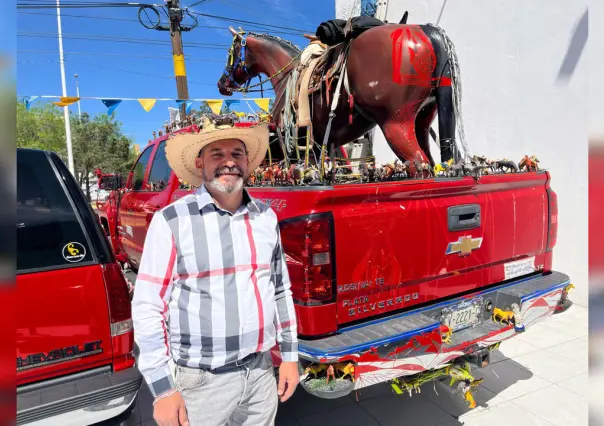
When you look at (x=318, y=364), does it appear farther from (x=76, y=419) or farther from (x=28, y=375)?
(x=28, y=375)

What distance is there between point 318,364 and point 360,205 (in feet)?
2.76

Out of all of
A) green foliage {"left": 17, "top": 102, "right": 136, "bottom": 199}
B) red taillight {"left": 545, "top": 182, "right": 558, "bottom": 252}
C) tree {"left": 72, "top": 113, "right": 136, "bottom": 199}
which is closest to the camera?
red taillight {"left": 545, "top": 182, "right": 558, "bottom": 252}

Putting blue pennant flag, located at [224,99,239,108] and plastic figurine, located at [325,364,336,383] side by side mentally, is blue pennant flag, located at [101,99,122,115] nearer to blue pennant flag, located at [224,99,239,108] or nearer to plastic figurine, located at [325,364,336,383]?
blue pennant flag, located at [224,99,239,108]

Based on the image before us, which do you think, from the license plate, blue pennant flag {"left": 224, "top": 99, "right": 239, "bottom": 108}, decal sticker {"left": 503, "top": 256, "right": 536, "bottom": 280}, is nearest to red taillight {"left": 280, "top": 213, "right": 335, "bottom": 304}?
the license plate

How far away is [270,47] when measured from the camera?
18.1 feet

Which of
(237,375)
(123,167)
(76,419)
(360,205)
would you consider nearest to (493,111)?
(360,205)

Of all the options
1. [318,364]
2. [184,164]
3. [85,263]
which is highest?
[184,164]

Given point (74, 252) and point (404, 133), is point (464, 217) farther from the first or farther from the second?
point (74, 252)

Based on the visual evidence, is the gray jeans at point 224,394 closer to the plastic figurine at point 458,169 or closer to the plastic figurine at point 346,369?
the plastic figurine at point 346,369

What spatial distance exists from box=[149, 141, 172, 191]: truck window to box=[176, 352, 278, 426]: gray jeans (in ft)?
9.12

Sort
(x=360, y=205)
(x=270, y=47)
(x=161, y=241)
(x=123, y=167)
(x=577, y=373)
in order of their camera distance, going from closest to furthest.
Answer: (x=161, y=241)
(x=360, y=205)
(x=577, y=373)
(x=270, y=47)
(x=123, y=167)

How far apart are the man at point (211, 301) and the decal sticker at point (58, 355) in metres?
0.60

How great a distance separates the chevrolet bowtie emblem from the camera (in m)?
2.55

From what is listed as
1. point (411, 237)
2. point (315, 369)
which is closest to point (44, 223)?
point (315, 369)
